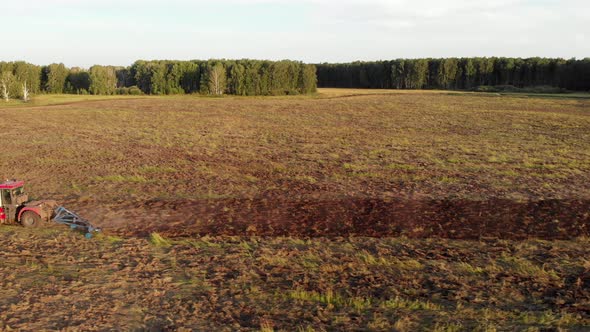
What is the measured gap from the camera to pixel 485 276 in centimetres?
1164

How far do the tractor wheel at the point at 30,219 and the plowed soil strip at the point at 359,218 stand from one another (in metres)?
2.05

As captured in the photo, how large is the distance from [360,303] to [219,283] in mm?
3337

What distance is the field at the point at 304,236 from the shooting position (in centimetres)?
984

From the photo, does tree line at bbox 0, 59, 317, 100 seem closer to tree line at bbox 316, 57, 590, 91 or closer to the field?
tree line at bbox 316, 57, 590, 91

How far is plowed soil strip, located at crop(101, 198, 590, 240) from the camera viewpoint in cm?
1564

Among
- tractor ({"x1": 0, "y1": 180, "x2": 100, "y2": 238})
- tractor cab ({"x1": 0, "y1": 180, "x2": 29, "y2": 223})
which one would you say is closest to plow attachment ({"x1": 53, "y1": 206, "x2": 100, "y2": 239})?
tractor ({"x1": 0, "y1": 180, "x2": 100, "y2": 238})

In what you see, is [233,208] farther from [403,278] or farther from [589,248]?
[589,248]

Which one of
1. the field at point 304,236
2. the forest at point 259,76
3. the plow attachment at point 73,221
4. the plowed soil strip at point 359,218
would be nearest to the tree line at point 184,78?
the forest at point 259,76

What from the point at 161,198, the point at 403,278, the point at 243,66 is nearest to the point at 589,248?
the point at 403,278

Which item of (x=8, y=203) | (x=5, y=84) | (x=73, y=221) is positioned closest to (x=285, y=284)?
(x=73, y=221)

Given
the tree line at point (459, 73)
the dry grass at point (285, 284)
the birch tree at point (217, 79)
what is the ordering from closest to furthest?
the dry grass at point (285, 284)
the birch tree at point (217, 79)
the tree line at point (459, 73)

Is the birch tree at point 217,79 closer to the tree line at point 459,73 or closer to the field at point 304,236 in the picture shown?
the tree line at point 459,73

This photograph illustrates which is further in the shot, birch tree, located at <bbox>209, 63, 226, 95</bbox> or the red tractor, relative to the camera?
birch tree, located at <bbox>209, 63, 226, 95</bbox>

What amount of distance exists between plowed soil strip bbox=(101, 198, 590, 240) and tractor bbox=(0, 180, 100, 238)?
3.54ft
